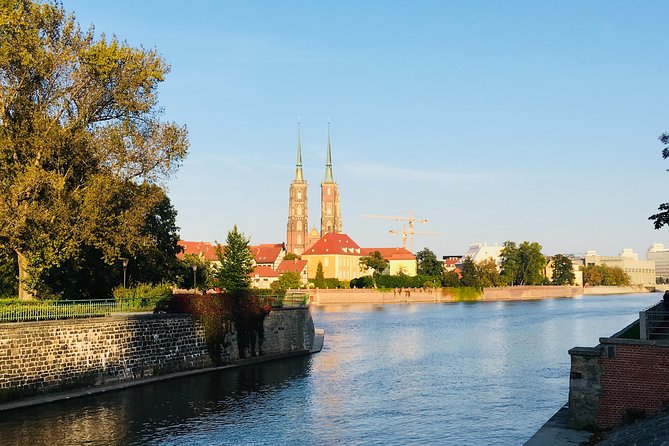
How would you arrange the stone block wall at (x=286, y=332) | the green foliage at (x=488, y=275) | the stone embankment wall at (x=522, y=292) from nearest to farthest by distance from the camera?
the stone block wall at (x=286, y=332) < the green foliage at (x=488, y=275) < the stone embankment wall at (x=522, y=292)

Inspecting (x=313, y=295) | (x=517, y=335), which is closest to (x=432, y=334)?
(x=517, y=335)

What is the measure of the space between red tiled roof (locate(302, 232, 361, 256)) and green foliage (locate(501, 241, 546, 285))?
1497 inches

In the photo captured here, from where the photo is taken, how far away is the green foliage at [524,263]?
18475 cm

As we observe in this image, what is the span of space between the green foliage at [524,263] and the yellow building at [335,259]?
124 feet

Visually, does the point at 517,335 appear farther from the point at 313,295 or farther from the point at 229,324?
the point at 313,295

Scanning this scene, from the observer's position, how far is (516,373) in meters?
40.5

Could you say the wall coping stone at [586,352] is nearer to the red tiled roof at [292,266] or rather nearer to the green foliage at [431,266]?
the green foliage at [431,266]

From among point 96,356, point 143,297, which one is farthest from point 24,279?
point 143,297

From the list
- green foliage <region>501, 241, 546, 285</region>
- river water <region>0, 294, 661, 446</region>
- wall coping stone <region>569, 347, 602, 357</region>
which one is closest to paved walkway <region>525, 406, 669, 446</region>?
wall coping stone <region>569, 347, 602, 357</region>

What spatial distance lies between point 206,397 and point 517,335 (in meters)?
41.3

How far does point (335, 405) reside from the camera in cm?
3069

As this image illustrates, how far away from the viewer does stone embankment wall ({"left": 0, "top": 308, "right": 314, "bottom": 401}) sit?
28.7 m

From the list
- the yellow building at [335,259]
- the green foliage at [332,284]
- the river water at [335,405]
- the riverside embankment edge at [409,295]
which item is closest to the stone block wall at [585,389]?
the river water at [335,405]

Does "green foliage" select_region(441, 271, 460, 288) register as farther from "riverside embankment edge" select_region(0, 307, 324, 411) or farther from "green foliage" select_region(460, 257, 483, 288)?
"riverside embankment edge" select_region(0, 307, 324, 411)
